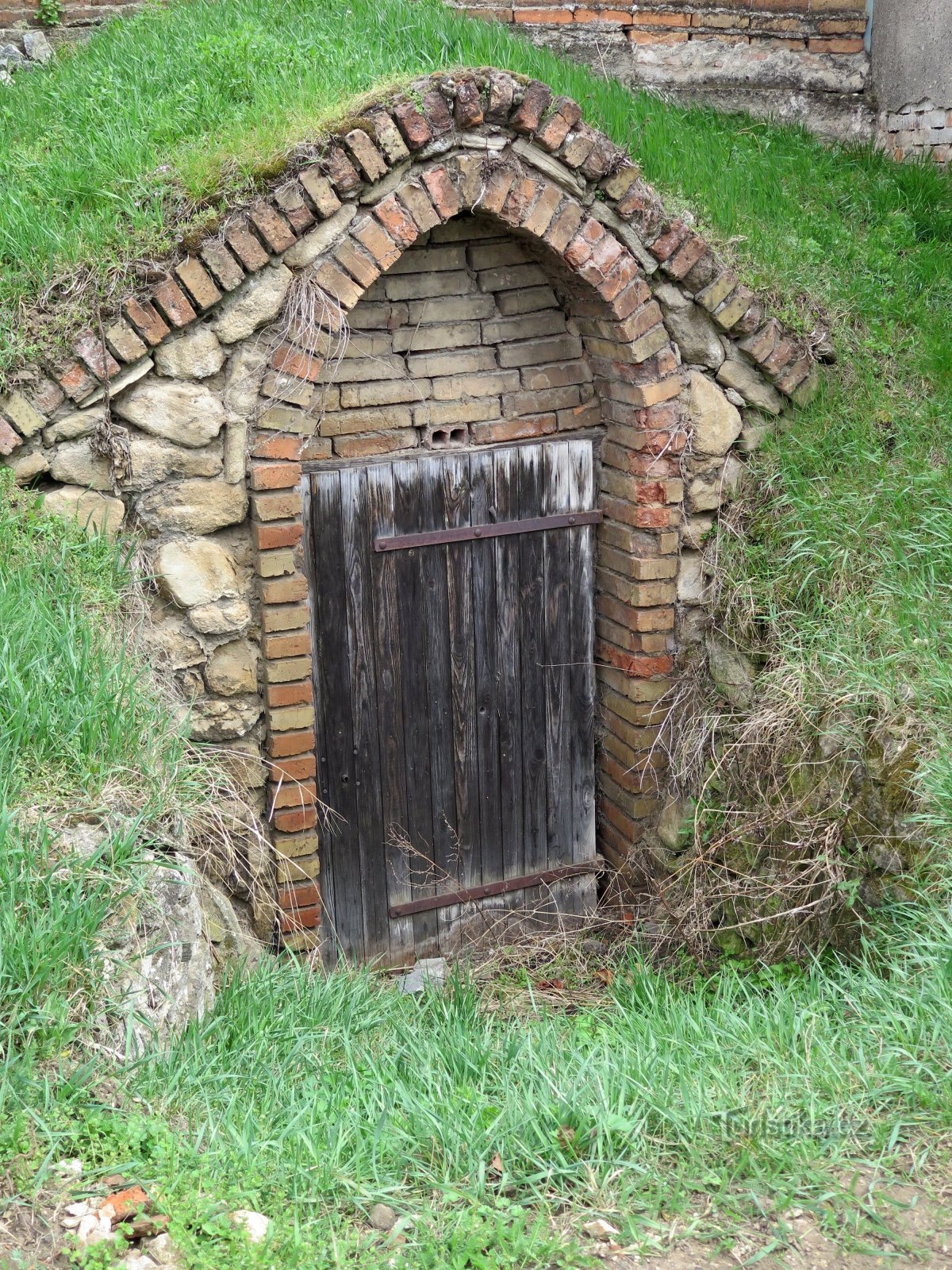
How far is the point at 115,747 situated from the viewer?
→ 3.06 meters

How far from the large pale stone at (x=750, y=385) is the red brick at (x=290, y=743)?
2035 mm

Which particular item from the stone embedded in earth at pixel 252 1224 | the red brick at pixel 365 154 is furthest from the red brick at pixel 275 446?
the stone embedded in earth at pixel 252 1224

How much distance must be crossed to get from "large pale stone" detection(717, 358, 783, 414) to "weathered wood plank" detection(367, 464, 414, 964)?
1.45 metres

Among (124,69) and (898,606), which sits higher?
(124,69)

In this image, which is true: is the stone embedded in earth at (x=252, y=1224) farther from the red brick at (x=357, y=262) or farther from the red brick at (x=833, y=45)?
the red brick at (x=833, y=45)

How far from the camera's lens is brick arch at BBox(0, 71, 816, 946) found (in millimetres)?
3699

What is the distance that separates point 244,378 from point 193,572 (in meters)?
0.69

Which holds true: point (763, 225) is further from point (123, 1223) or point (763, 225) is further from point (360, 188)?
point (123, 1223)

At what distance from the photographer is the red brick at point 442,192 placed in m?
3.85

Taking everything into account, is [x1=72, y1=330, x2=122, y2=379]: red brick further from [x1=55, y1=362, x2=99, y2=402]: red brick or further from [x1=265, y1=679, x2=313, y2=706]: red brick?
[x1=265, y1=679, x2=313, y2=706]: red brick

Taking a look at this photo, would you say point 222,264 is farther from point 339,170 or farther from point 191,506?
point 191,506

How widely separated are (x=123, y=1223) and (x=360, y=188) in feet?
10.4

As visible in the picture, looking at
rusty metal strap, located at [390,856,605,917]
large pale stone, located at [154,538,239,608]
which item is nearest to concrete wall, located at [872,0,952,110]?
rusty metal strap, located at [390,856,605,917]

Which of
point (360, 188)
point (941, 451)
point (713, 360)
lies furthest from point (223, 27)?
point (941, 451)
